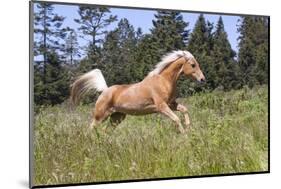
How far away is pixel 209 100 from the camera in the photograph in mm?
5016

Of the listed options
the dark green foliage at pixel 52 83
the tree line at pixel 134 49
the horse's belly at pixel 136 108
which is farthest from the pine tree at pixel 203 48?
the dark green foliage at pixel 52 83

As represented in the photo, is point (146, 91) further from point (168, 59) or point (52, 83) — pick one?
point (52, 83)

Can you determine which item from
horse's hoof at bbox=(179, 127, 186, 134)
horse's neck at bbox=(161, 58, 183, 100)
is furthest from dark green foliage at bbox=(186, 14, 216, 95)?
horse's hoof at bbox=(179, 127, 186, 134)

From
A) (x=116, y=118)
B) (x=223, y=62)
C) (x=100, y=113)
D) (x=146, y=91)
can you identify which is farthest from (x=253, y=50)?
(x=100, y=113)

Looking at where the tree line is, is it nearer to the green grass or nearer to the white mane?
the white mane

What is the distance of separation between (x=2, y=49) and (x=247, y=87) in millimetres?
2182

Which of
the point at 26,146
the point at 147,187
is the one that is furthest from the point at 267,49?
the point at 26,146

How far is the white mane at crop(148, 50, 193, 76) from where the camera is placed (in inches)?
191

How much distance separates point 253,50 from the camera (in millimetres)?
5188

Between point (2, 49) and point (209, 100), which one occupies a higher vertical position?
point (2, 49)

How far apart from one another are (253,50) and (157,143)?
125 centimetres

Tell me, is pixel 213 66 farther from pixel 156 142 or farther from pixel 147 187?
pixel 147 187

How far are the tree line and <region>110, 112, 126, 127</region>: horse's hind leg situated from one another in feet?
0.88
